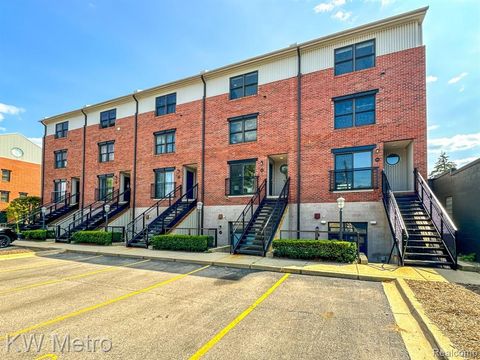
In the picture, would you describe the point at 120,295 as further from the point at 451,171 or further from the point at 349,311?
the point at 451,171

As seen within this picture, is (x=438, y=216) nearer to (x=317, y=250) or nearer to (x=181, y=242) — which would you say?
(x=317, y=250)

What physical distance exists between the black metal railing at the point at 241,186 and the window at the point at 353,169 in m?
4.41

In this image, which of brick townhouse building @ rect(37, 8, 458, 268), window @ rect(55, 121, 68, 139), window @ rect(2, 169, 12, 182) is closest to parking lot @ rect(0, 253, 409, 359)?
brick townhouse building @ rect(37, 8, 458, 268)

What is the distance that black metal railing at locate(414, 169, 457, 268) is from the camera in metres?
8.74

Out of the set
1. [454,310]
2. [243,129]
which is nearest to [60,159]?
[243,129]

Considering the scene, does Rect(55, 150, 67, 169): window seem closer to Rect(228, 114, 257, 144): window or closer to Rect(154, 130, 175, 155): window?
Rect(154, 130, 175, 155): window

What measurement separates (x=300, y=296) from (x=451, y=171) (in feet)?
35.4

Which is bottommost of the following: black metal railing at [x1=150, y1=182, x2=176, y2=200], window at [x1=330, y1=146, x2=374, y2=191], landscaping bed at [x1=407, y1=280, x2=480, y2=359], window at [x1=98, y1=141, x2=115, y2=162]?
landscaping bed at [x1=407, y1=280, x2=480, y2=359]

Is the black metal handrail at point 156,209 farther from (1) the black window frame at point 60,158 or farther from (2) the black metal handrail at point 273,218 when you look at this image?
(1) the black window frame at point 60,158

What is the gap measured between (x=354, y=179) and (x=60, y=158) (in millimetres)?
25540

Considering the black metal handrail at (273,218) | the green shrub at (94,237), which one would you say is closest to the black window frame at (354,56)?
the black metal handrail at (273,218)

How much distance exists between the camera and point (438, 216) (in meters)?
10.1

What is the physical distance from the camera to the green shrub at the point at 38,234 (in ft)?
59.2

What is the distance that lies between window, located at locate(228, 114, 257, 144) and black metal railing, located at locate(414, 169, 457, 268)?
8.67m
